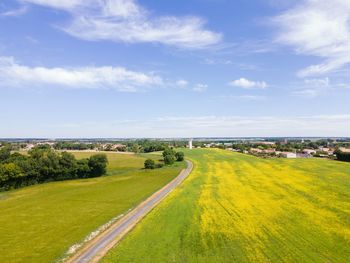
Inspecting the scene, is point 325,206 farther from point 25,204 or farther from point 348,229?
point 25,204

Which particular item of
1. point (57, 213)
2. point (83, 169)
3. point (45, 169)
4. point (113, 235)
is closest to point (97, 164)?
point (83, 169)

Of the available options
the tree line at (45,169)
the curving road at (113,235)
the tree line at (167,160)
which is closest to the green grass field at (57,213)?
the curving road at (113,235)

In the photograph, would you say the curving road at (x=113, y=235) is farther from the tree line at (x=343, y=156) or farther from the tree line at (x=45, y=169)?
the tree line at (x=343, y=156)

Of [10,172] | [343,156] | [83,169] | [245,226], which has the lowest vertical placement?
[245,226]

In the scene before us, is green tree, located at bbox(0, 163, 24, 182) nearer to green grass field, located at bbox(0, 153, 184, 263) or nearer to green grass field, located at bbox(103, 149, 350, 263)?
green grass field, located at bbox(0, 153, 184, 263)

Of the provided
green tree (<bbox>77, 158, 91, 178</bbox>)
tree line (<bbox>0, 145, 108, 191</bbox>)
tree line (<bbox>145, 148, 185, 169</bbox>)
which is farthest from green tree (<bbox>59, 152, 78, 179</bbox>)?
tree line (<bbox>145, 148, 185, 169</bbox>)

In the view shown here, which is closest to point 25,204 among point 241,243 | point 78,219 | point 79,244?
point 78,219

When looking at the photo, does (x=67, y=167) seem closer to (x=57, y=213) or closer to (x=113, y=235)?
(x=57, y=213)
